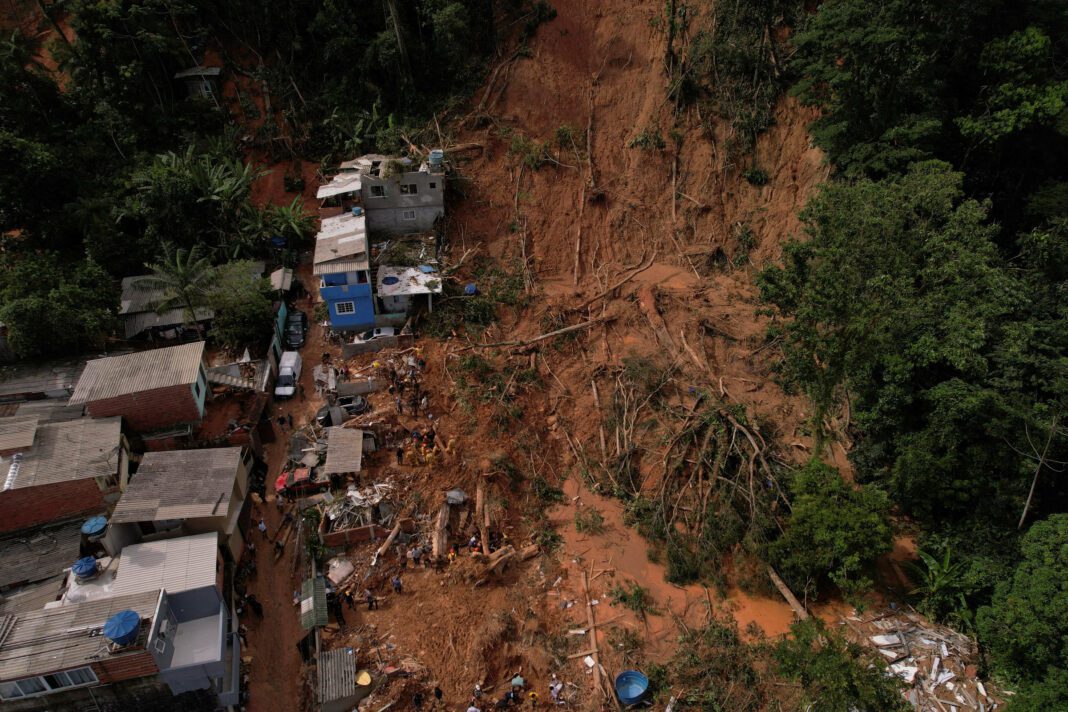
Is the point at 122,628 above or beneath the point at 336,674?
above

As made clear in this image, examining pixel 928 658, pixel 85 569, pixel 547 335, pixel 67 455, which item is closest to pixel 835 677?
pixel 928 658

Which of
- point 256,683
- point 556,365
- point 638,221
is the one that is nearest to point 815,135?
point 638,221

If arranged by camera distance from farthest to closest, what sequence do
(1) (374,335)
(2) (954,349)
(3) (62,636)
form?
(1) (374,335)
(2) (954,349)
(3) (62,636)

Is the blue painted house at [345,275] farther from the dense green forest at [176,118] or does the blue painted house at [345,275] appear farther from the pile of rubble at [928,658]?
the pile of rubble at [928,658]

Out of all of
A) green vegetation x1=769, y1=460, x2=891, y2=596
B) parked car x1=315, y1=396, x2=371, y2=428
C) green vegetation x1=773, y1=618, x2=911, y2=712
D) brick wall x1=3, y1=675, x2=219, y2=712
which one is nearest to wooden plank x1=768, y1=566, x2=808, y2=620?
green vegetation x1=769, y1=460, x2=891, y2=596

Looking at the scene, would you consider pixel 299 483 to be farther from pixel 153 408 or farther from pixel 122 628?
pixel 122 628

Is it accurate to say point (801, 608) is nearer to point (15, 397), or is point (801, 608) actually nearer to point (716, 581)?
point (716, 581)

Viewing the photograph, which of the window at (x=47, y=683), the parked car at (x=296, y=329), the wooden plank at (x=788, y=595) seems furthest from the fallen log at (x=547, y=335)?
the window at (x=47, y=683)
